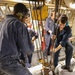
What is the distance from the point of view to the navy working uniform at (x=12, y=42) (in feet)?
6.03

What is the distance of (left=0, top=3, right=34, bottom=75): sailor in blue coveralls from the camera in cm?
184

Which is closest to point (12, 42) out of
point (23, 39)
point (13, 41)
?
point (13, 41)

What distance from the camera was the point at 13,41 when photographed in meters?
1.86

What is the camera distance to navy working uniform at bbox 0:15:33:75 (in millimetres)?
1839

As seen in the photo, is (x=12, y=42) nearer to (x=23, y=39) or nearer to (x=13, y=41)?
(x=13, y=41)

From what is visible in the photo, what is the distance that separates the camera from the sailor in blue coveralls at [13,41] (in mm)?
1840

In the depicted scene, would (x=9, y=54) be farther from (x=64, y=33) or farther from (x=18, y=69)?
(x=64, y=33)

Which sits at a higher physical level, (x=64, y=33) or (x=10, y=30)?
(x=10, y=30)

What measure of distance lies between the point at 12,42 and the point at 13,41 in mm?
16

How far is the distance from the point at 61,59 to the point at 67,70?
0.74 meters

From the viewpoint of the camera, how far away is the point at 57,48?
3.15 meters

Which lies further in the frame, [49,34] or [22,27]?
[49,34]

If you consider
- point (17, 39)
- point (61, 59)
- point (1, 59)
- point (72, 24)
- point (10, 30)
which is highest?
point (10, 30)

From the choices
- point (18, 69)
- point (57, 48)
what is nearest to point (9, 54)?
point (18, 69)
